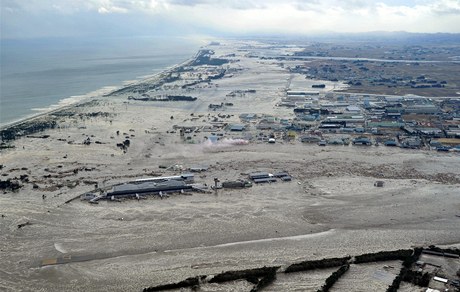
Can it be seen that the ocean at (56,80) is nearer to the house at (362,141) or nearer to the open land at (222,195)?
the open land at (222,195)

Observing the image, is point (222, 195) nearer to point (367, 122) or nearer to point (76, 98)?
point (367, 122)

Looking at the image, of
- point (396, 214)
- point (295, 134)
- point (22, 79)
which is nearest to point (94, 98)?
point (22, 79)

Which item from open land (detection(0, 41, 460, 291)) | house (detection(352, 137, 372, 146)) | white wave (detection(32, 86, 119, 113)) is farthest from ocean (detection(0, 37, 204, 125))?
house (detection(352, 137, 372, 146))

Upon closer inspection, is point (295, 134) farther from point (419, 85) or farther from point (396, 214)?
point (419, 85)

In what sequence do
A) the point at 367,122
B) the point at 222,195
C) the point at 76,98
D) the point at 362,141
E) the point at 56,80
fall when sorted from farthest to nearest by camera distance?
the point at 56,80
the point at 76,98
the point at 367,122
the point at 362,141
the point at 222,195

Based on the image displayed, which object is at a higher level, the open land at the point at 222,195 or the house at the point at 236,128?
the house at the point at 236,128

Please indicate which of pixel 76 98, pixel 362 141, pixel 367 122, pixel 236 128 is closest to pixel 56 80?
pixel 76 98

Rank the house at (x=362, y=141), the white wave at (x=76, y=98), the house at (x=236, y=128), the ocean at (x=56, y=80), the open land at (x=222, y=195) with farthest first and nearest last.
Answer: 1. the ocean at (x=56, y=80)
2. the white wave at (x=76, y=98)
3. the house at (x=236, y=128)
4. the house at (x=362, y=141)
5. the open land at (x=222, y=195)

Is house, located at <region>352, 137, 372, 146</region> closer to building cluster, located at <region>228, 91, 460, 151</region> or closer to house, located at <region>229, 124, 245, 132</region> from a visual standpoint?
building cluster, located at <region>228, 91, 460, 151</region>

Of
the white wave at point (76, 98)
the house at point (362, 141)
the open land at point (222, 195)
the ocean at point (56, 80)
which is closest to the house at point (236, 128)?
the open land at point (222, 195)
